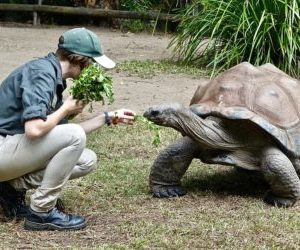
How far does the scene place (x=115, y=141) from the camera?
6.09 m

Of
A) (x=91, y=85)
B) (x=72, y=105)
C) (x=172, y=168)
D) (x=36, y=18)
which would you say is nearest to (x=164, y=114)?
(x=172, y=168)

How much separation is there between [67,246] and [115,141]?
2.47 metres

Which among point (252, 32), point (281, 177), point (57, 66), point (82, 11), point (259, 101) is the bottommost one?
point (82, 11)

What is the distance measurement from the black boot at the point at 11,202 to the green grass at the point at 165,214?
9 centimetres

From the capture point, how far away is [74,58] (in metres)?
3.92

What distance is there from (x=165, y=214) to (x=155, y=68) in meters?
5.89

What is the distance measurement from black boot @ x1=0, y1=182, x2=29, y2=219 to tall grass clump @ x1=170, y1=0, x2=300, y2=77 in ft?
17.2

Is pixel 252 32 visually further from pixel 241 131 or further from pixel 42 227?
pixel 42 227

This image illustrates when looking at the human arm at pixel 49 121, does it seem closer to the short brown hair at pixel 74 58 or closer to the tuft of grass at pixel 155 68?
the short brown hair at pixel 74 58

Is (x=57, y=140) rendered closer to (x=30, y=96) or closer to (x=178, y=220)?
(x=30, y=96)

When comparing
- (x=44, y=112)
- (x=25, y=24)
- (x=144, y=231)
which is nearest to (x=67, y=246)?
(x=144, y=231)

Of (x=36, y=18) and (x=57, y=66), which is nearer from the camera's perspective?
(x=57, y=66)

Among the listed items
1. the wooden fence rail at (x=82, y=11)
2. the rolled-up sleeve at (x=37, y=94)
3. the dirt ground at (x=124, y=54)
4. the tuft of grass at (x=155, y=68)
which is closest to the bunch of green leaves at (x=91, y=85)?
the rolled-up sleeve at (x=37, y=94)

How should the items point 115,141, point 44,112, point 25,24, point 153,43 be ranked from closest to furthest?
point 44,112, point 115,141, point 153,43, point 25,24
